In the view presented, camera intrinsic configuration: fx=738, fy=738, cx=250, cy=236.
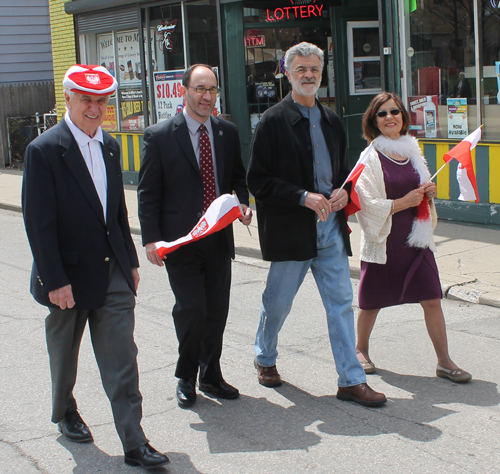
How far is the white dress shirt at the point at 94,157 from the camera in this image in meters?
3.63

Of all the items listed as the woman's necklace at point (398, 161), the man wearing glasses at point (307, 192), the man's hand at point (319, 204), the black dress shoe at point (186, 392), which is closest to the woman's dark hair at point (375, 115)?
the woman's necklace at point (398, 161)

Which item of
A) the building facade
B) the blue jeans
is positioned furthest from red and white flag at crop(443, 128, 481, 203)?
the building facade

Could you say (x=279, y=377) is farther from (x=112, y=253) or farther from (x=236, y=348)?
(x=112, y=253)

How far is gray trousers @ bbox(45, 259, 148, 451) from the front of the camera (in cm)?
360

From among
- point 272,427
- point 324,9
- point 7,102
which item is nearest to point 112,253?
point 272,427

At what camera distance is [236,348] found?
5492 mm

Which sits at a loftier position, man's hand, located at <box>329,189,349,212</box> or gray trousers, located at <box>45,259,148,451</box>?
man's hand, located at <box>329,189,349,212</box>

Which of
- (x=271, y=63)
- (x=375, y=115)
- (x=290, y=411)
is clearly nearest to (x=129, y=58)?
(x=271, y=63)

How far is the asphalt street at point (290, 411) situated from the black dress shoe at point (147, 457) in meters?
0.07

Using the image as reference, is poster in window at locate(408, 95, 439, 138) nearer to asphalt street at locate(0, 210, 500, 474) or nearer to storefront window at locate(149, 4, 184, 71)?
asphalt street at locate(0, 210, 500, 474)

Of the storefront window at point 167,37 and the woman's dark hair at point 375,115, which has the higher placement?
the storefront window at point 167,37

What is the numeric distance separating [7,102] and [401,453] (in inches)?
679

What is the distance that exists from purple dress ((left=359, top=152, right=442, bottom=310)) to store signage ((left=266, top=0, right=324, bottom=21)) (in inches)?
309

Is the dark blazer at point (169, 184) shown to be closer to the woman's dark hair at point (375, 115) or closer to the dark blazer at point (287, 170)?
the dark blazer at point (287, 170)
